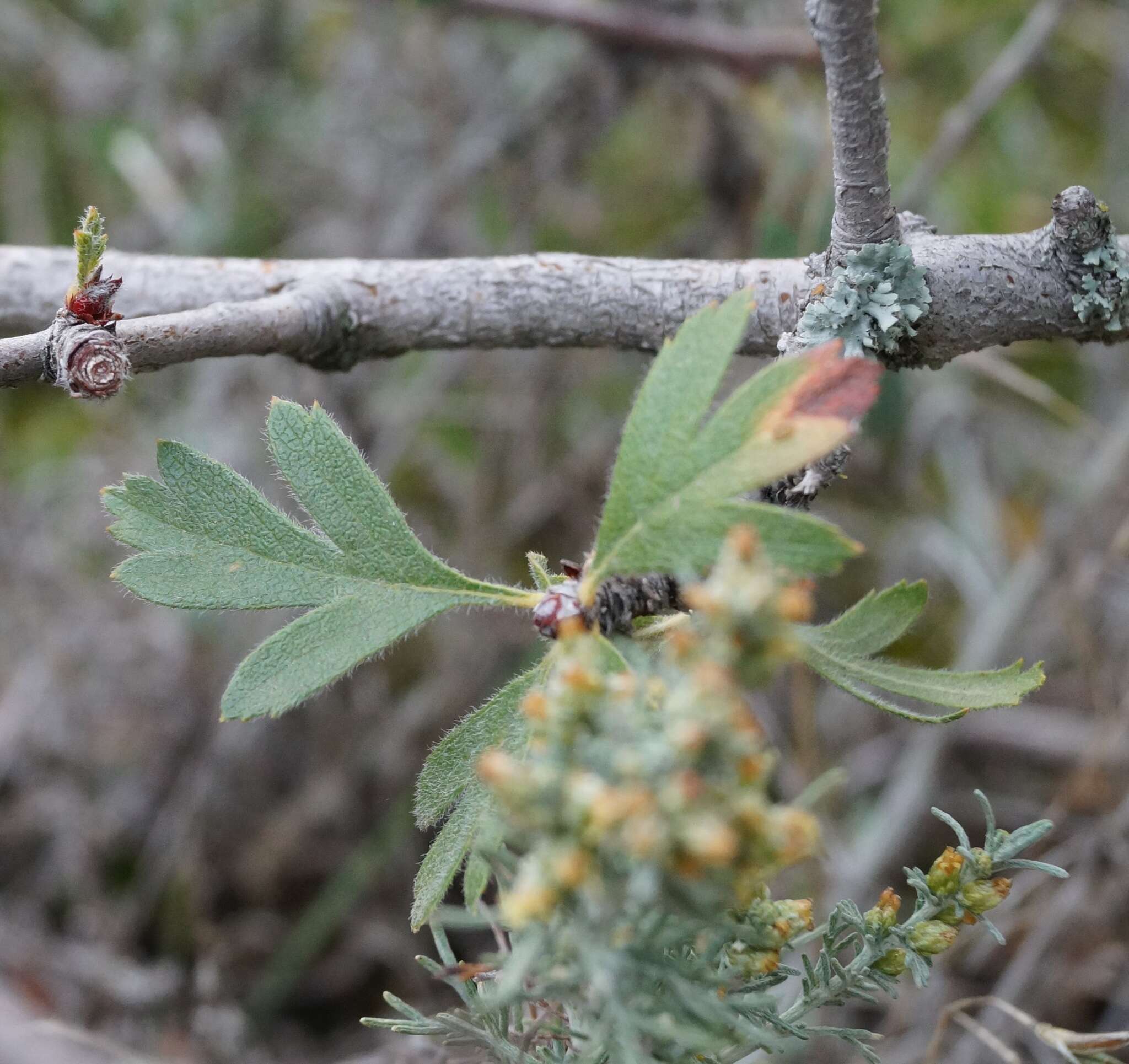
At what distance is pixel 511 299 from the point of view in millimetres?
1259

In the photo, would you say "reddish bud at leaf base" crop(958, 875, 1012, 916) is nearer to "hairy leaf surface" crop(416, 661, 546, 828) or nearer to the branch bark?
"hairy leaf surface" crop(416, 661, 546, 828)

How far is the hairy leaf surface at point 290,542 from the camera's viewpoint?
894mm

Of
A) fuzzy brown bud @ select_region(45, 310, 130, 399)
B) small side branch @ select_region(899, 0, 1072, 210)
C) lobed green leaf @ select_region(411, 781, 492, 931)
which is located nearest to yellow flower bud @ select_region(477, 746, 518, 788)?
lobed green leaf @ select_region(411, 781, 492, 931)

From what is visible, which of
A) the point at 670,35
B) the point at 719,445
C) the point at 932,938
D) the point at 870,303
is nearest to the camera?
the point at 719,445

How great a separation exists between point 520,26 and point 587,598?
258 centimetres

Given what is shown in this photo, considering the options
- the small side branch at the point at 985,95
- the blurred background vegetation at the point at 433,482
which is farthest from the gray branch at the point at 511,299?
the small side branch at the point at 985,95

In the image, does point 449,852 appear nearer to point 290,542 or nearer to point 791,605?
point 290,542

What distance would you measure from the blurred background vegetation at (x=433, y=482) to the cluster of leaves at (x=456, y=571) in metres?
0.79

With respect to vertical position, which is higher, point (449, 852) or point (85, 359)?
point (85, 359)

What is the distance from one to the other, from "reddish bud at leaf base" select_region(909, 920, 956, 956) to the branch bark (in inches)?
91.1

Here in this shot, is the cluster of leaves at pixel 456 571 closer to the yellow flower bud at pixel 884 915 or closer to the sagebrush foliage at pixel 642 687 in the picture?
the sagebrush foliage at pixel 642 687

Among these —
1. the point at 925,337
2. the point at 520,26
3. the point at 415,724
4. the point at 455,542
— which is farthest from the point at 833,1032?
the point at 520,26

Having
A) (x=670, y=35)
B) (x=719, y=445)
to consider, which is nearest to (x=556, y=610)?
(x=719, y=445)

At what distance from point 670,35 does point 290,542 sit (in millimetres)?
2193
